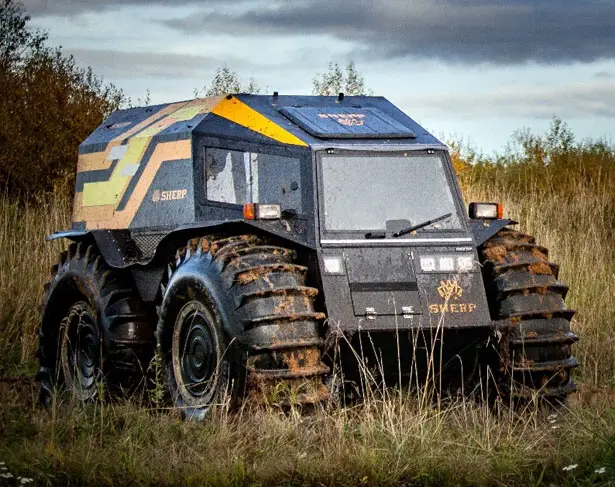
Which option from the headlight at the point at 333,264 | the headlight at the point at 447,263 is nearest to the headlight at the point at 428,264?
the headlight at the point at 447,263

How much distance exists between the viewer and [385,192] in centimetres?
955

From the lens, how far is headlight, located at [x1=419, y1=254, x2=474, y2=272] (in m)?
9.24

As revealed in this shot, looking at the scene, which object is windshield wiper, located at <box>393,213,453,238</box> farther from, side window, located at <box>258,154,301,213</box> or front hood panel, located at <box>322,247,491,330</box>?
side window, located at <box>258,154,301,213</box>

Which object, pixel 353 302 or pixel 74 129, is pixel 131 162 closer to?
pixel 353 302

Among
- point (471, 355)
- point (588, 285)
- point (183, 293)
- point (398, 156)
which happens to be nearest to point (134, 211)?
point (183, 293)

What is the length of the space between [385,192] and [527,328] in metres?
1.45

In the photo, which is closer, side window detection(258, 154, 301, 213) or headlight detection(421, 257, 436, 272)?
headlight detection(421, 257, 436, 272)

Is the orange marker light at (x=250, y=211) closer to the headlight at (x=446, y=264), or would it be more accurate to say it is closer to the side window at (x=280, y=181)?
the side window at (x=280, y=181)

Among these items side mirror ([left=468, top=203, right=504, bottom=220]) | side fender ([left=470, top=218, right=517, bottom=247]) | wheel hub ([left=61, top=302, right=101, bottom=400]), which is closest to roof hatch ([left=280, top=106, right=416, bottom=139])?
side mirror ([left=468, top=203, right=504, bottom=220])

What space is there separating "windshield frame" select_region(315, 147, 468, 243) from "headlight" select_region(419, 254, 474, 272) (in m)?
0.20

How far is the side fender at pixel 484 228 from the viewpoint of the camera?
966 centimetres

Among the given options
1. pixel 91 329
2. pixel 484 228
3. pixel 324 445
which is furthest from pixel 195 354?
pixel 484 228

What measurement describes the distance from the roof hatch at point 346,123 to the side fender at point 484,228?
850mm

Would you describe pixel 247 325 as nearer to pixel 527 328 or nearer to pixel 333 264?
pixel 333 264
